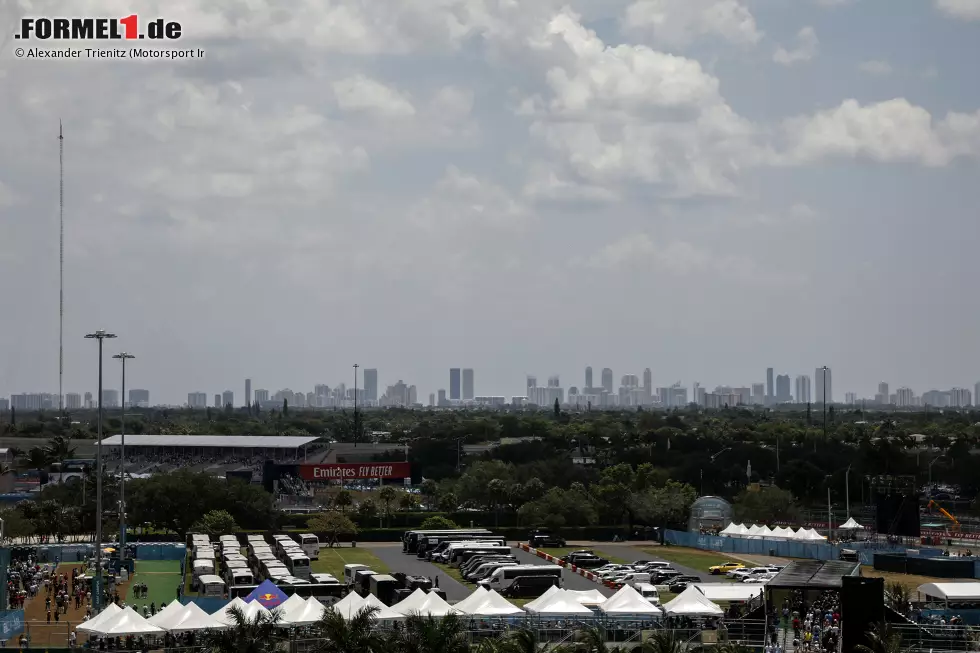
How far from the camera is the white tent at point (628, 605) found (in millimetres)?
45362

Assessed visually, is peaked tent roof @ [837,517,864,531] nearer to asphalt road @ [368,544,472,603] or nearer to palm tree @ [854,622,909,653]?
asphalt road @ [368,544,472,603]

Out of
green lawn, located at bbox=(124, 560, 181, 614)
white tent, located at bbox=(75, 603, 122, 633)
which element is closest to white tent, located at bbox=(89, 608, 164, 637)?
white tent, located at bbox=(75, 603, 122, 633)

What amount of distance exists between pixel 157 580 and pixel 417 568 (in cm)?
1355

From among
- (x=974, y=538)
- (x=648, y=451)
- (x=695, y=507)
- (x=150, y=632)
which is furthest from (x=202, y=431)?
(x=150, y=632)

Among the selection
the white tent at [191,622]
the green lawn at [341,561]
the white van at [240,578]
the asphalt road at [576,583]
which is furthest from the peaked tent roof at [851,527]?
the white tent at [191,622]

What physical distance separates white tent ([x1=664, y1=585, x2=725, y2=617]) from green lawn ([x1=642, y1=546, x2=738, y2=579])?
23.5 metres

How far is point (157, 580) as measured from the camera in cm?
6519

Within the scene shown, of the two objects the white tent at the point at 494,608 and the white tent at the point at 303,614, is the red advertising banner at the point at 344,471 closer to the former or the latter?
the white tent at the point at 494,608

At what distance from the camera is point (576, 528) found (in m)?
87.4

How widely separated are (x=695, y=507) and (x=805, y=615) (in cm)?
4280

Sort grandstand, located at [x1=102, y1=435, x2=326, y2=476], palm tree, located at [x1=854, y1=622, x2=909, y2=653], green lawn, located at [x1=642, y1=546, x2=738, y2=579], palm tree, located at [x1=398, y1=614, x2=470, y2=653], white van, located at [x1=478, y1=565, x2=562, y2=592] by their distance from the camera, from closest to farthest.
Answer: palm tree, located at [x1=398, y1=614, x2=470, y2=653], palm tree, located at [x1=854, y1=622, x2=909, y2=653], white van, located at [x1=478, y1=565, x2=562, y2=592], green lawn, located at [x1=642, y1=546, x2=738, y2=579], grandstand, located at [x1=102, y1=435, x2=326, y2=476]

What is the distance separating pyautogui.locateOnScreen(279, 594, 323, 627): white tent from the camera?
4247cm

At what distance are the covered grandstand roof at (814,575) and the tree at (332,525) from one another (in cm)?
4084

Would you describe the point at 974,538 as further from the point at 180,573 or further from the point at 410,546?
the point at 180,573
